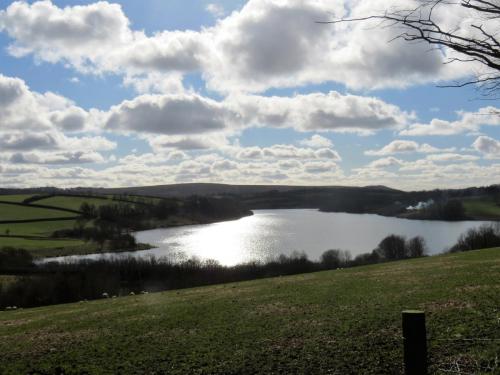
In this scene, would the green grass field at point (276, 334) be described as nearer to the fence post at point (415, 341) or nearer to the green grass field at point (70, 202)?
the fence post at point (415, 341)

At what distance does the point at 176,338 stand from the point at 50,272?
67023 mm

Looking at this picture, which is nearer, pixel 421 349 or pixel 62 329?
pixel 421 349

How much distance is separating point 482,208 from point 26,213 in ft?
485

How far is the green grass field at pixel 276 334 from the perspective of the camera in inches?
383

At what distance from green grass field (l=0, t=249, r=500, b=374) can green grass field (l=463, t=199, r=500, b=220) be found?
147 metres

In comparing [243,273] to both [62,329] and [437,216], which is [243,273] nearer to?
[62,329]

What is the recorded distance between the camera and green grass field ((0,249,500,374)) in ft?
31.9

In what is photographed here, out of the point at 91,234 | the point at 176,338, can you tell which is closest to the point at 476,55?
the point at 176,338

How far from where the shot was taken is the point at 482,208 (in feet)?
534

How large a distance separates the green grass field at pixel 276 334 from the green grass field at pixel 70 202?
15371 centimetres

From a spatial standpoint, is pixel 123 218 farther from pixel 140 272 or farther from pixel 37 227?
pixel 140 272

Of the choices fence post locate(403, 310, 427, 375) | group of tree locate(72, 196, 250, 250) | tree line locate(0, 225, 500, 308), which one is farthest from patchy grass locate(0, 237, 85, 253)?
fence post locate(403, 310, 427, 375)

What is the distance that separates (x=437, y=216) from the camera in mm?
164875

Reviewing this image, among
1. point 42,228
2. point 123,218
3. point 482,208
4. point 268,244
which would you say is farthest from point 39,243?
point 482,208
